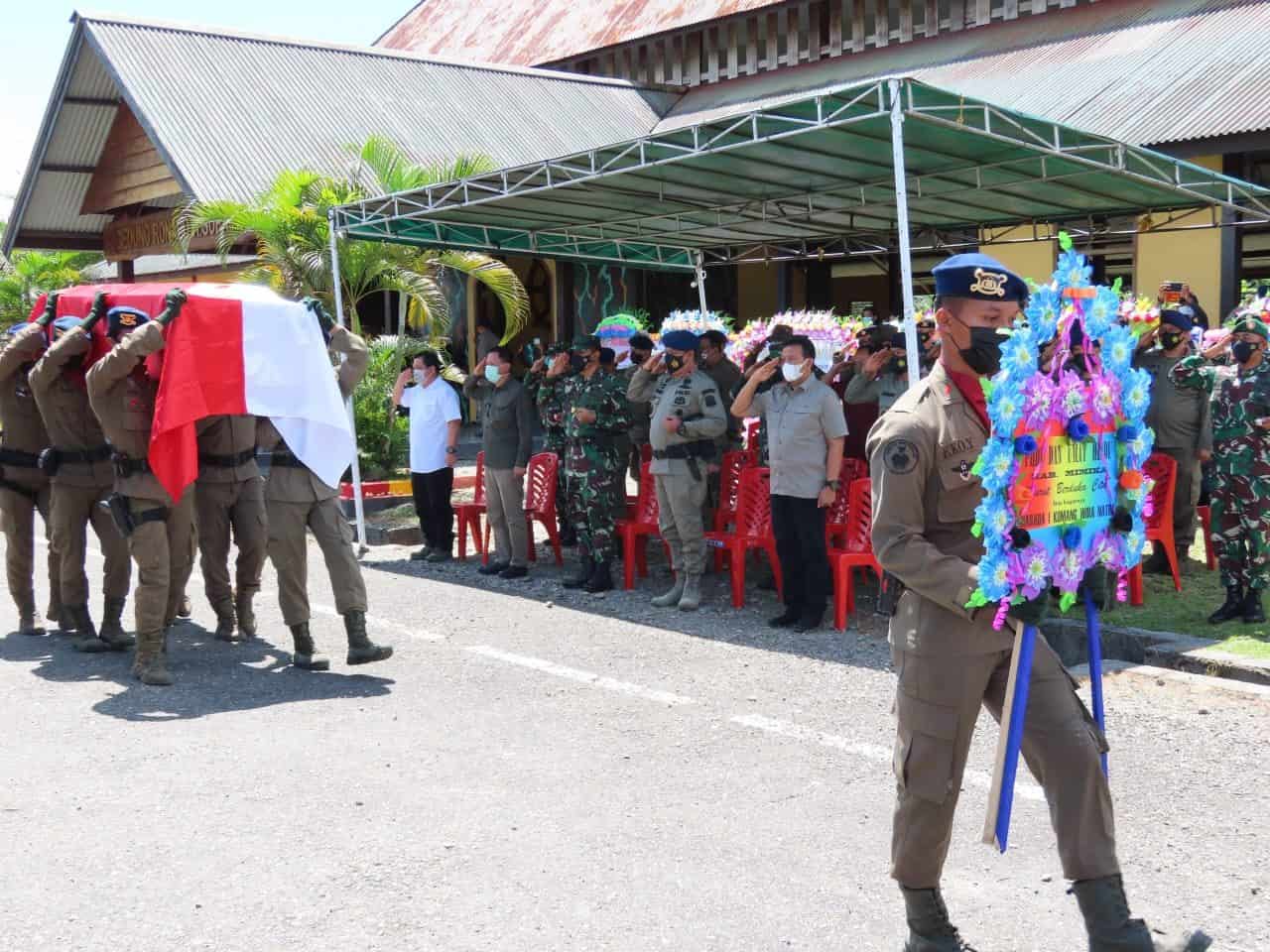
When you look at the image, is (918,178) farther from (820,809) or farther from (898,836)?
(898,836)

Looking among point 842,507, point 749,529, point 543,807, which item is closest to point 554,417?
point 749,529

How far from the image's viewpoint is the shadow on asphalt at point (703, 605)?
7.88 m

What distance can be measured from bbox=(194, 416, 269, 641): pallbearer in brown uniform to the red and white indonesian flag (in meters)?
0.53

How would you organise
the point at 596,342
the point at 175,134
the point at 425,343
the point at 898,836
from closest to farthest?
1. the point at 898,836
2. the point at 596,342
3. the point at 425,343
4. the point at 175,134

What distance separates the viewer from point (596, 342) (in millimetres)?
10008

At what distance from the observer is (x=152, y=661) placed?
715 centimetres

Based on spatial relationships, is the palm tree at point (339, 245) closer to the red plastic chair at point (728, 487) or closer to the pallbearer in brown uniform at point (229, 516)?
the red plastic chair at point (728, 487)

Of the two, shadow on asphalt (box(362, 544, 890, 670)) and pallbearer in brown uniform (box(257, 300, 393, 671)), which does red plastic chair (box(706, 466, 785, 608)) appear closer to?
shadow on asphalt (box(362, 544, 890, 670))

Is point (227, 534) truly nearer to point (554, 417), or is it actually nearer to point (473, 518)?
point (554, 417)

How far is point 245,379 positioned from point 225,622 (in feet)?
5.27

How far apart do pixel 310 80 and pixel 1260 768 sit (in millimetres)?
18263

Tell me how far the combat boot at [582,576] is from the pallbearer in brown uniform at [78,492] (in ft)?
10.4

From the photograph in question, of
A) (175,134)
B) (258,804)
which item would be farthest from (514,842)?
(175,134)

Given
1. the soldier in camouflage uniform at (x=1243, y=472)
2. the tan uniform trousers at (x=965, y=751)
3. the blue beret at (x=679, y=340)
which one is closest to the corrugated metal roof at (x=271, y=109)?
the blue beret at (x=679, y=340)
